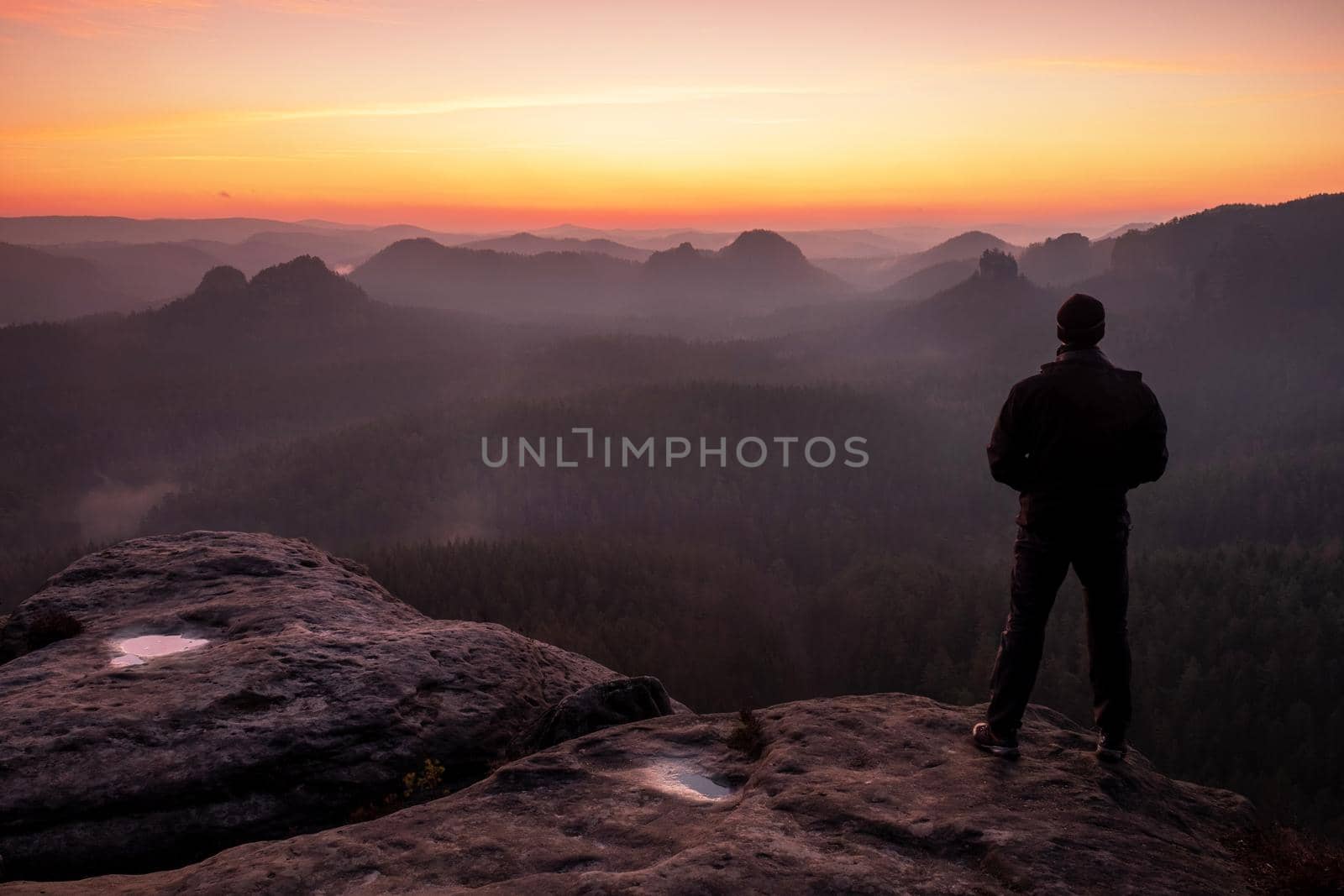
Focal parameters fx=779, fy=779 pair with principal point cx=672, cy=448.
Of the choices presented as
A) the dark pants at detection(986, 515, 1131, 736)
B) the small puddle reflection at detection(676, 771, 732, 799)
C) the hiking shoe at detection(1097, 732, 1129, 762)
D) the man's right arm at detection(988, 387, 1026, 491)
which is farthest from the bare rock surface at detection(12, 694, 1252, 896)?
the man's right arm at detection(988, 387, 1026, 491)

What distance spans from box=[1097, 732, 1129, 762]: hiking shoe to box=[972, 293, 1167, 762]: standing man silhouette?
0.01m

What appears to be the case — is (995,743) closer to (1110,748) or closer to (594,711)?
(1110,748)

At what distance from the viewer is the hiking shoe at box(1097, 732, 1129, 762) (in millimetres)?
8867

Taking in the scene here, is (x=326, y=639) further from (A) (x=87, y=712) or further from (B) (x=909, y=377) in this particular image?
(B) (x=909, y=377)

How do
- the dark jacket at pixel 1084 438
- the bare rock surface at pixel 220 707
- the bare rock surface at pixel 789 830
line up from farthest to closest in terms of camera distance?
the bare rock surface at pixel 220 707 → the dark jacket at pixel 1084 438 → the bare rock surface at pixel 789 830

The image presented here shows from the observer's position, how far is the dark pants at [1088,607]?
→ 8.45 meters

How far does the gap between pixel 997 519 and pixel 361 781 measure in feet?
340

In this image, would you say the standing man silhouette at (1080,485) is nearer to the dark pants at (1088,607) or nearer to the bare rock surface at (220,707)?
the dark pants at (1088,607)

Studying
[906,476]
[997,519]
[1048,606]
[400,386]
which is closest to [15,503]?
[400,386]

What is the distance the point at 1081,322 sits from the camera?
8602 mm

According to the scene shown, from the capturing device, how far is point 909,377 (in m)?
176

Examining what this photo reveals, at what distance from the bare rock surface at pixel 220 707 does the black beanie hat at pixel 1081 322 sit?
921 centimetres

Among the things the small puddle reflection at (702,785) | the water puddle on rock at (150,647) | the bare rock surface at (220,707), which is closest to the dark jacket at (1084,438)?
the small puddle reflection at (702,785)

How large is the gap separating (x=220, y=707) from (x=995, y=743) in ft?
32.6
